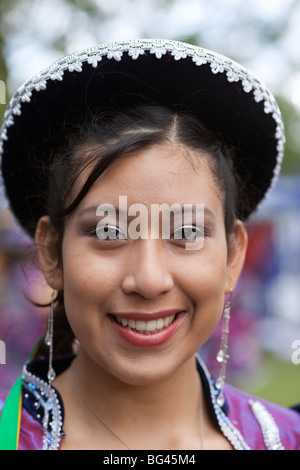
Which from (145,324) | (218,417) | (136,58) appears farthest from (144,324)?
(136,58)

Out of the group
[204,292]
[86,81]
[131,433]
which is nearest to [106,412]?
[131,433]

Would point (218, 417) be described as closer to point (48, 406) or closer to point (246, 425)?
point (246, 425)

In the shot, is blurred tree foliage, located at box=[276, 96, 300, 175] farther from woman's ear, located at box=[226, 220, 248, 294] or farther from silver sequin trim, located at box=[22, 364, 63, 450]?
silver sequin trim, located at box=[22, 364, 63, 450]

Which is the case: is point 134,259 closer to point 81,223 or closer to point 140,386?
point 81,223

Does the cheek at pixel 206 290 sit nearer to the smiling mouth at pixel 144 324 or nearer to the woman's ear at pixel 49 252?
the smiling mouth at pixel 144 324

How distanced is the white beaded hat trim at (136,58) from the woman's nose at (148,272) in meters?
0.53

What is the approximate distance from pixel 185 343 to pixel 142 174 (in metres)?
0.49

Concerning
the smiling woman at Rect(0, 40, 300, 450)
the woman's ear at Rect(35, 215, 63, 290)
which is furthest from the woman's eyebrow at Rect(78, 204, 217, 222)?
the woman's ear at Rect(35, 215, 63, 290)

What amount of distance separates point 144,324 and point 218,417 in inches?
19.5

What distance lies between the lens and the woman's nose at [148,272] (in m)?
1.45

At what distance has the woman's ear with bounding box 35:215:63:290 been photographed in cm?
175

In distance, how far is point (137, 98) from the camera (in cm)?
171

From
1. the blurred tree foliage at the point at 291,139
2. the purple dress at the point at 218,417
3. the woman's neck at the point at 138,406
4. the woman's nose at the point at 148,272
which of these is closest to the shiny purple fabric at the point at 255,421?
the purple dress at the point at 218,417
